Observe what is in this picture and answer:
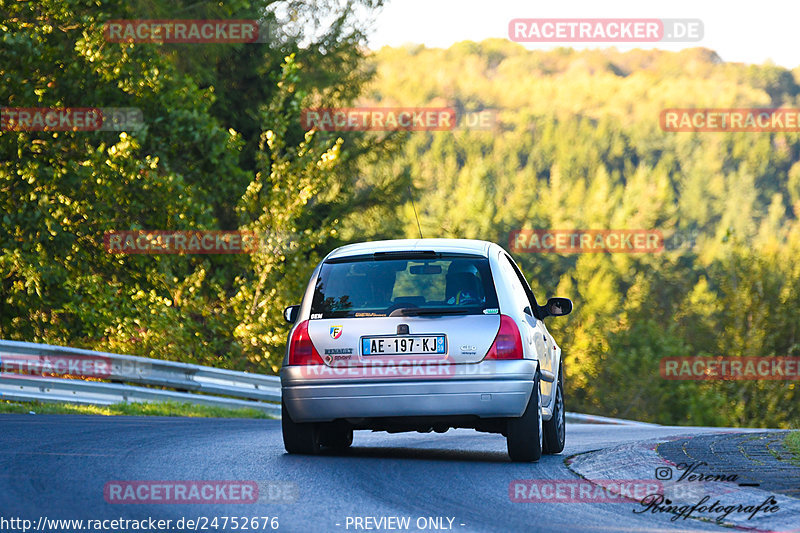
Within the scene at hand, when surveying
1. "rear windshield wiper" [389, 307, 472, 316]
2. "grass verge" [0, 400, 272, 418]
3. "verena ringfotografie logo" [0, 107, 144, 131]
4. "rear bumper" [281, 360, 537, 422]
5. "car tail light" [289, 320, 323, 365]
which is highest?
"verena ringfotografie logo" [0, 107, 144, 131]

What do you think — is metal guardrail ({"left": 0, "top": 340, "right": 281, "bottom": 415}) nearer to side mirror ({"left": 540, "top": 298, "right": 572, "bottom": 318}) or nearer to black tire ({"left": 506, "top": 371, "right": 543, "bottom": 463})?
side mirror ({"left": 540, "top": 298, "right": 572, "bottom": 318})

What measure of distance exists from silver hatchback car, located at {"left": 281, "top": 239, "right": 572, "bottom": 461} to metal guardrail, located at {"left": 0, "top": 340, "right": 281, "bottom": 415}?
6.66 metres

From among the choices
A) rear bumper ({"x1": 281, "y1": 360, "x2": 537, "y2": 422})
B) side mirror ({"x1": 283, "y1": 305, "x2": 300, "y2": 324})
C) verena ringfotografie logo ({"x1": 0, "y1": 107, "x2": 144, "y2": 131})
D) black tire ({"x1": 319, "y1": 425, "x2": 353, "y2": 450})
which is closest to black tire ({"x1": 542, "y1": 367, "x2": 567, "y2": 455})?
rear bumper ({"x1": 281, "y1": 360, "x2": 537, "y2": 422})

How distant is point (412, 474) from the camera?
7949 millimetres

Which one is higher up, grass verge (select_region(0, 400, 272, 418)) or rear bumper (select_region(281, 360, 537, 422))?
rear bumper (select_region(281, 360, 537, 422))

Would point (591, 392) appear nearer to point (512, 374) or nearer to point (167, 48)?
point (167, 48)

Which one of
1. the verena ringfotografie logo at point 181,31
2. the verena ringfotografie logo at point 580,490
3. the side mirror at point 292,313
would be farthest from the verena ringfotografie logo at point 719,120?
the verena ringfotografie logo at point 580,490

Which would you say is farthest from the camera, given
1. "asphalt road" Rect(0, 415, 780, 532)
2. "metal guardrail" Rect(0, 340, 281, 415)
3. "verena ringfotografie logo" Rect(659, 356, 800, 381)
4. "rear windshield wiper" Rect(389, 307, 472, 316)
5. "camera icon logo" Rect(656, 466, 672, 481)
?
"verena ringfotografie logo" Rect(659, 356, 800, 381)

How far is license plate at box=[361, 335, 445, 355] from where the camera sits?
339 inches

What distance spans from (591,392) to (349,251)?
2343 inches

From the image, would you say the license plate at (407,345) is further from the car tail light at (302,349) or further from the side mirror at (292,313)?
the side mirror at (292,313)

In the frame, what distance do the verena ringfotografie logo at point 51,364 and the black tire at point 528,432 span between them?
25.7 feet

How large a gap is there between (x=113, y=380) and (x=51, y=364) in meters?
2.07

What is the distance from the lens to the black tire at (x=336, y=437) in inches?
382
